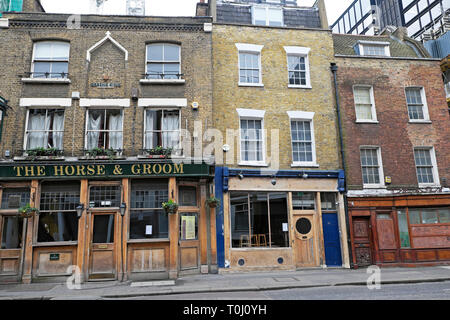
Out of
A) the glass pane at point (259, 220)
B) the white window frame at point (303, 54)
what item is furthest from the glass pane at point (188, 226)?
the white window frame at point (303, 54)

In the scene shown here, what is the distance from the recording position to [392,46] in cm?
1869

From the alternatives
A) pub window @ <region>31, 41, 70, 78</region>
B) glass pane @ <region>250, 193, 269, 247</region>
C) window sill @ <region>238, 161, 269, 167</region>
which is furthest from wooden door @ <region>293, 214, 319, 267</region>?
pub window @ <region>31, 41, 70, 78</region>

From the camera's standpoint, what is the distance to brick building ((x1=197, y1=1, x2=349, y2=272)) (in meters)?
14.1

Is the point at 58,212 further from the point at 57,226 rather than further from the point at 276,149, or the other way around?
the point at 276,149

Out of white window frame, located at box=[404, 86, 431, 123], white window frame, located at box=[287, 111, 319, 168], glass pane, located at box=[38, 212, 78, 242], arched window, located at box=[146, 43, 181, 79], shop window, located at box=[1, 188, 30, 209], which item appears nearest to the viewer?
glass pane, located at box=[38, 212, 78, 242]

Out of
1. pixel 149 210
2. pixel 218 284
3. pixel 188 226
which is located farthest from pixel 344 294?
pixel 149 210

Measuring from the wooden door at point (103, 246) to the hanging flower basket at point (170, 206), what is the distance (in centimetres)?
204

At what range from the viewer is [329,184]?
48.9 ft

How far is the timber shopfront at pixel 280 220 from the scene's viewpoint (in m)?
13.8

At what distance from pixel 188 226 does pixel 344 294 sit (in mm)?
6337

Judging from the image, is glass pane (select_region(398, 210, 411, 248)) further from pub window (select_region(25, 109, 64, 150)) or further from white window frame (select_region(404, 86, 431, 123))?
pub window (select_region(25, 109, 64, 150))

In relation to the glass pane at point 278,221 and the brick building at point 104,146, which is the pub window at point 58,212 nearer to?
the brick building at point 104,146

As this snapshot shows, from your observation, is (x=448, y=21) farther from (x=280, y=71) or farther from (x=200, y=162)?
(x=200, y=162)

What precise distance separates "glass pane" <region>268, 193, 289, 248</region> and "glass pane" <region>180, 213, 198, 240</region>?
109 inches
